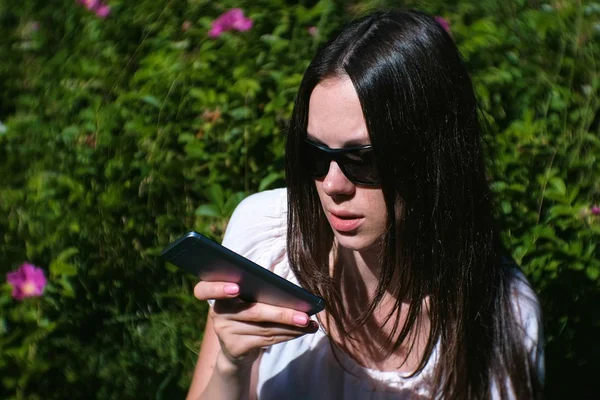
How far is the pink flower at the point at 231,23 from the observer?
2.62m

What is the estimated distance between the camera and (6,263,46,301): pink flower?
86.6 inches

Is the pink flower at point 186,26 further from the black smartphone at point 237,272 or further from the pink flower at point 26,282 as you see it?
the black smartphone at point 237,272

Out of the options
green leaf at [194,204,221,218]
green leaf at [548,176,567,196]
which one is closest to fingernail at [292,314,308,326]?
green leaf at [194,204,221,218]

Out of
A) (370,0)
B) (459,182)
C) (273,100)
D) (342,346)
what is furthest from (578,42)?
(342,346)

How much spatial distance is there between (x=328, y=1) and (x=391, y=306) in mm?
1278

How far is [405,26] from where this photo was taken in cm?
162

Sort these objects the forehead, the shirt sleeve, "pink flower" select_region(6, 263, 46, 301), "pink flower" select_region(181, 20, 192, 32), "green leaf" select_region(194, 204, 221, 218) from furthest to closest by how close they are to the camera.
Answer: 1. "pink flower" select_region(181, 20, 192, 32)
2. "green leaf" select_region(194, 204, 221, 218)
3. "pink flower" select_region(6, 263, 46, 301)
4. the shirt sleeve
5. the forehead

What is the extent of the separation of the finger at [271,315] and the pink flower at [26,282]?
0.90m

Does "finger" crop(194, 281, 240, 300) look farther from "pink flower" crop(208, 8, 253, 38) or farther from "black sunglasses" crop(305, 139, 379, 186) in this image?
"pink flower" crop(208, 8, 253, 38)

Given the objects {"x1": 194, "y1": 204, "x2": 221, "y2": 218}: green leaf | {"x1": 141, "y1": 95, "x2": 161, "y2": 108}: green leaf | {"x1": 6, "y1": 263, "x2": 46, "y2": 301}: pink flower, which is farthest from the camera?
{"x1": 141, "y1": 95, "x2": 161, "y2": 108}: green leaf

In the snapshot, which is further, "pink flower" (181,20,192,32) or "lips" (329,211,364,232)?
"pink flower" (181,20,192,32)

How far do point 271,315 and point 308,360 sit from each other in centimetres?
44

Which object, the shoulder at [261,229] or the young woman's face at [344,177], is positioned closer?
the young woman's face at [344,177]

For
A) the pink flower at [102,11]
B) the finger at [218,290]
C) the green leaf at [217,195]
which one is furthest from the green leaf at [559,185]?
the pink flower at [102,11]
